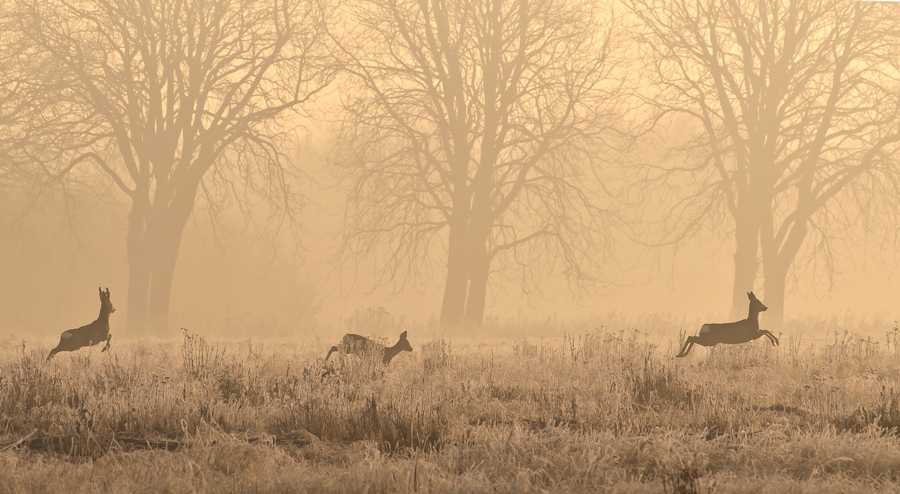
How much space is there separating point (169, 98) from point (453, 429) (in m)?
16.5

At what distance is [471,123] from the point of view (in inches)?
817

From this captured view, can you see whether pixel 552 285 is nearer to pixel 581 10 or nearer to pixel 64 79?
pixel 581 10

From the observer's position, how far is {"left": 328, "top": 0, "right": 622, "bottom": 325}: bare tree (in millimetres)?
20094

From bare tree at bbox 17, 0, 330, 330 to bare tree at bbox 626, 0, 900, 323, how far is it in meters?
9.60

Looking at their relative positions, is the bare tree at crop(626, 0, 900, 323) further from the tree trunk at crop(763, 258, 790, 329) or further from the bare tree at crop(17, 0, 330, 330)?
the bare tree at crop(17, 0, 330, 330)

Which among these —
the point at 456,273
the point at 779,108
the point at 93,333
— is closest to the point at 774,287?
the point at 779,108

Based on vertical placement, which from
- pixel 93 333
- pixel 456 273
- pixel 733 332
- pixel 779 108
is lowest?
pixel 93 333

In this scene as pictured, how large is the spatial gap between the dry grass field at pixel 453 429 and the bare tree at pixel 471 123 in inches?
390

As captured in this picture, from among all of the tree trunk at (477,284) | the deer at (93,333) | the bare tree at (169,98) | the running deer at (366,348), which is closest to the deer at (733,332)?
the running deer at (366,348)

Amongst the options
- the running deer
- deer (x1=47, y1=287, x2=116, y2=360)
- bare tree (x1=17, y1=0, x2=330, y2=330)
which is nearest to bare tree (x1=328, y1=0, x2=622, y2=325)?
bare tree (x1=17, y1=0, x2=330, y2=330)

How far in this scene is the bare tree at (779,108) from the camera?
20875 mm

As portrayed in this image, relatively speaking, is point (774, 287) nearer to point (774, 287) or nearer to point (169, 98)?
point (774, 287)

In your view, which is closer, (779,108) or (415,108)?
(415,108)

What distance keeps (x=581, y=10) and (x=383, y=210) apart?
23.9 ft
